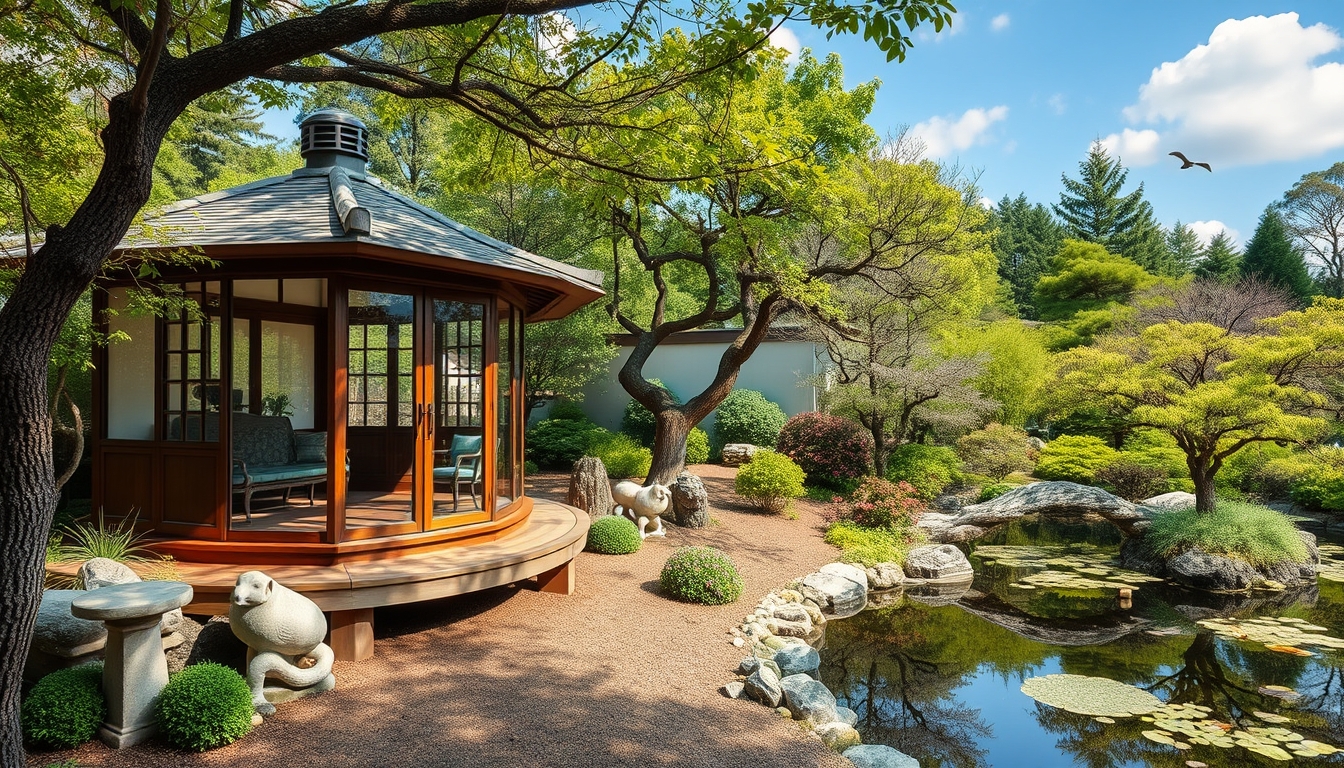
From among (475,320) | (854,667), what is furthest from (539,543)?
(854,667)

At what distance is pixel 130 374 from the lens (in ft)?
18.6

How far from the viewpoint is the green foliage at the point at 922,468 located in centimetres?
1335

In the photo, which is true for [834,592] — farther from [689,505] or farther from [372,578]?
[372,578]

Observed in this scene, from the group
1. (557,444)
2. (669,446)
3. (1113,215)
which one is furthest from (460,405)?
(1113,215)

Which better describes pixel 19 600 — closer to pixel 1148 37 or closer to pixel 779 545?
pixel 779 545

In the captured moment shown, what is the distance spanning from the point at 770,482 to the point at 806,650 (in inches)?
210

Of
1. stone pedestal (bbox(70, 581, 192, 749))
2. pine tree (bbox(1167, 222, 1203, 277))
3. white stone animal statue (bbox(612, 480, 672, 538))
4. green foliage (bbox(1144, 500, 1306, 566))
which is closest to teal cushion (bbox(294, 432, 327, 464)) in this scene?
white stone animal statue (bbox(612, 480, 672, 538))

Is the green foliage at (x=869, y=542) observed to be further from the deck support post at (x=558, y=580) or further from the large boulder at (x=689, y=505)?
the deck support post at (x=558, y=580)

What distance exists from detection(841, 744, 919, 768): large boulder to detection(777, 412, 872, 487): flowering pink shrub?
8976 mm

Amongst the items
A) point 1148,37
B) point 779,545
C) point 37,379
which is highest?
point 1148,37

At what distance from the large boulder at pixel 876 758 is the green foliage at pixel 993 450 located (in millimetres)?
12156

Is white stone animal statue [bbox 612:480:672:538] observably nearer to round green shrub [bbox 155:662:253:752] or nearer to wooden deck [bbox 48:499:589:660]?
wooden deck [bbox 48:499:589:660]

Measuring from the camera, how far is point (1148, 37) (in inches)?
349

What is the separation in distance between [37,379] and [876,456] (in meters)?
12.8
